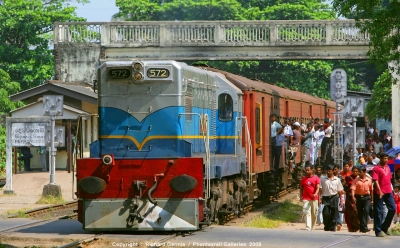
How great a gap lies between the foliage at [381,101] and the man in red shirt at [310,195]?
55.7 ft

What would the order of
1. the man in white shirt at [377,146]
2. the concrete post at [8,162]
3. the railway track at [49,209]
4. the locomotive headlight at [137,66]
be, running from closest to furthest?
1. the locomotive headlight at [137,66]
2. the railway track at [49,209]
3. the concrete post at [8,162]
4. the man in white shirt at [377,146]

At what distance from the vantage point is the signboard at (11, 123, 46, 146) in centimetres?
2430

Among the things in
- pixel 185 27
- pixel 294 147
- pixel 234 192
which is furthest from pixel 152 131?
pixel 185 27

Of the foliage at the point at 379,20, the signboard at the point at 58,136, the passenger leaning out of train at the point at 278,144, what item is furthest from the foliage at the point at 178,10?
the foliage at the point at 379,20

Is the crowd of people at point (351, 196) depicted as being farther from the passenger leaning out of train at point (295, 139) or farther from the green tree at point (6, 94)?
the green tree at point (6, 94)

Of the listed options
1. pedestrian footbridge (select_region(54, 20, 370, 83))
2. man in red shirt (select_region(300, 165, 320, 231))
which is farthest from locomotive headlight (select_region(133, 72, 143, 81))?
pedestrian footbridge (select_region(54, 20, 370, 83))

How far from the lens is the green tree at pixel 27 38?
47031 mm

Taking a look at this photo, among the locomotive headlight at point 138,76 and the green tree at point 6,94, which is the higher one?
the green tree at point 6,94

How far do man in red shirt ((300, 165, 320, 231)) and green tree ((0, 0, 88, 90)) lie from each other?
32033 mm

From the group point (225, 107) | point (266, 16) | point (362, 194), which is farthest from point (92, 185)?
point (266, 16)

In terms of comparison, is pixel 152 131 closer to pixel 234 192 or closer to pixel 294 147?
pixel 234 192

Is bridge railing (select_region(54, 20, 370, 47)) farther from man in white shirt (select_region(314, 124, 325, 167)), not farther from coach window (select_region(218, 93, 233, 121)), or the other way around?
coach window (select_region(218, 93, 233, 121))

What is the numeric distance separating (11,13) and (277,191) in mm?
27466

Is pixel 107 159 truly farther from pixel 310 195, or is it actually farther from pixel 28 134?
pixel 28 134
